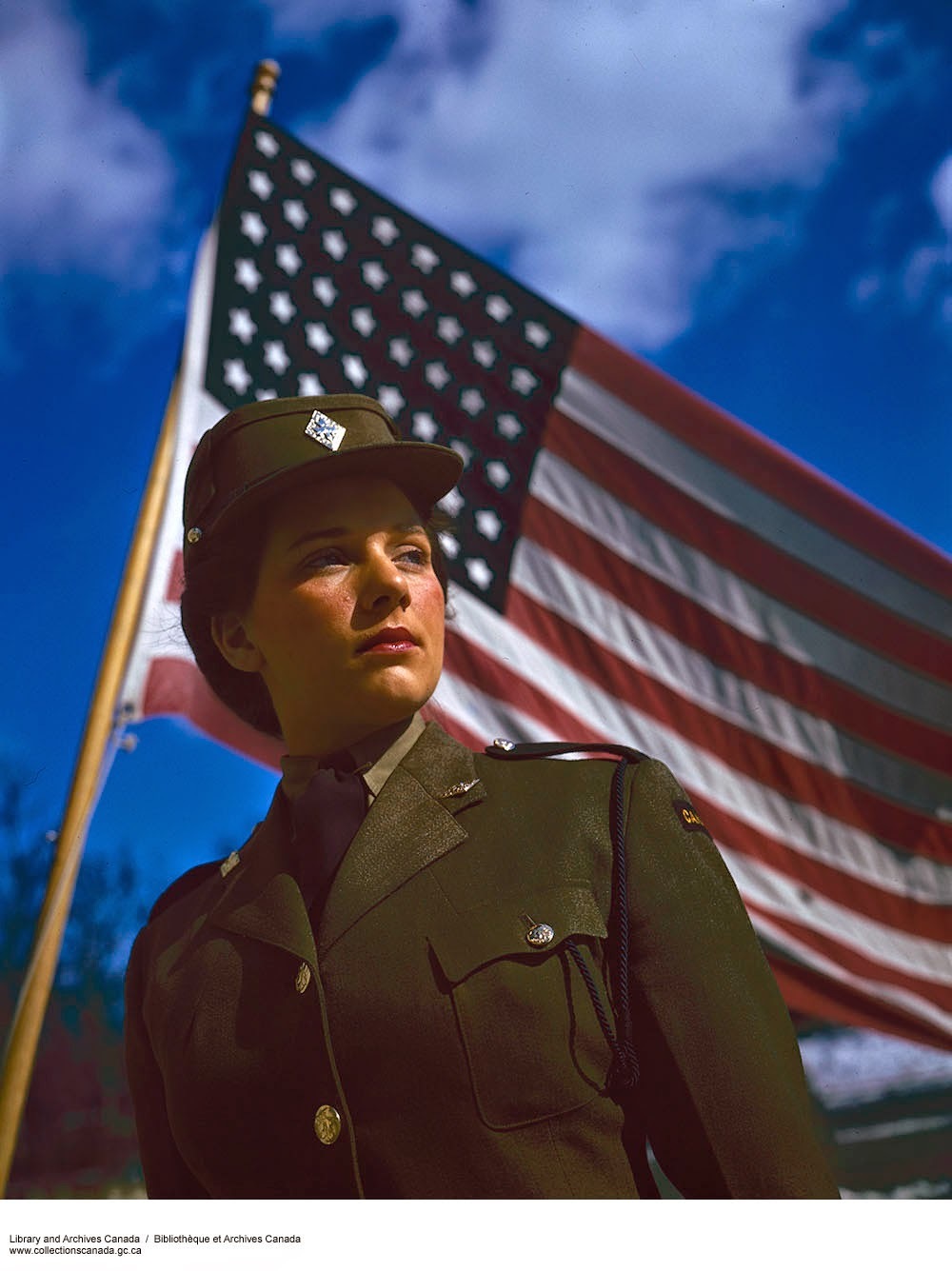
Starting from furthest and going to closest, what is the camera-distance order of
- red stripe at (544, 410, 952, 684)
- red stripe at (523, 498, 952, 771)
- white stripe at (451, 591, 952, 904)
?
red stripe at (544, 410, 952, 684) → red stripe at (523, 498, 952, 771) → white stripe at (451, 591, 952, 904)

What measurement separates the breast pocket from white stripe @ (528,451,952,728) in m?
1.79

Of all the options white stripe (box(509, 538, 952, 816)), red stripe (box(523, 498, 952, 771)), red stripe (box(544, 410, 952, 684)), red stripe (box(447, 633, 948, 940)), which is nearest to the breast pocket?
red stripe (box(447, 633, 948, 940))

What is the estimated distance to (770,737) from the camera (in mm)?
2744

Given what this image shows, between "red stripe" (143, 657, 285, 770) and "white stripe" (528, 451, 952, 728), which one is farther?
"white stripe" (528, 451, 952, 728)

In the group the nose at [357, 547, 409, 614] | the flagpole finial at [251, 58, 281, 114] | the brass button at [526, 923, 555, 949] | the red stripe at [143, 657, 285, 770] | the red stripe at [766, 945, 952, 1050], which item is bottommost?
the brass button at [526, 923, 555, 949]

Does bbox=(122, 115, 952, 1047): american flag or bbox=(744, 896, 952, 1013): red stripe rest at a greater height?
bbox=(122, 115, 952, 1047): american flag

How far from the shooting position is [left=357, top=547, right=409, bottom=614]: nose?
1.38 m

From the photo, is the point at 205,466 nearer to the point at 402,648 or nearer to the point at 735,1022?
the point at 402,648

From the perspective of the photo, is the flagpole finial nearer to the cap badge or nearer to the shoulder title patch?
the cap badge

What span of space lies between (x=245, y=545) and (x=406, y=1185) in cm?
82

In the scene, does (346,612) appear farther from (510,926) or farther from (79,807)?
(79,807)

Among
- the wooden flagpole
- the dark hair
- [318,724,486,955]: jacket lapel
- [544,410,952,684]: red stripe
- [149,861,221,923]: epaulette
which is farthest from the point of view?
[544,410,952,684]: red stripe

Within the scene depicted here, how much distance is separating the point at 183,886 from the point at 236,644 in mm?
378

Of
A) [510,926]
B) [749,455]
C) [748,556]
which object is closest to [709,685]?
[748,556]
